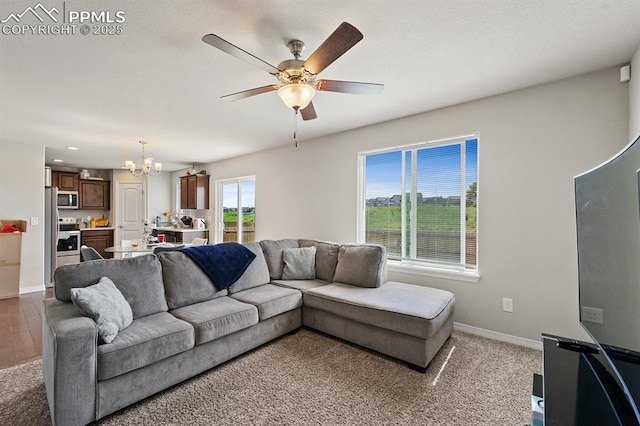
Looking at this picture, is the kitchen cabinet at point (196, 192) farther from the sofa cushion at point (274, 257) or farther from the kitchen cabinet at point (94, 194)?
the sofa cushion at point (274, 257)

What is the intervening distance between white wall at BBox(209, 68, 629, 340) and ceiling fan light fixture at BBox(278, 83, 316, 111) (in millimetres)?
1939

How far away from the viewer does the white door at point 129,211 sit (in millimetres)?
7465

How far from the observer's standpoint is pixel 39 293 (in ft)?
15.2

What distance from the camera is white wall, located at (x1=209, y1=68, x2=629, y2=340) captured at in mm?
2473

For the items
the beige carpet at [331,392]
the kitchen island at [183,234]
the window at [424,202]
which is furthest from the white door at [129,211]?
the window at [424,202]

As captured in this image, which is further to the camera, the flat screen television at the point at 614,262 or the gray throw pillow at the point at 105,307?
the gray throw pillow at the point at 105,307

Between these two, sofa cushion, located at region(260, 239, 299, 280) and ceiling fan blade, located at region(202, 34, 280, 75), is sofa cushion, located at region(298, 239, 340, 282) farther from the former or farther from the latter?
ceiling fan blade, located at region(202, 34, 280, 75)

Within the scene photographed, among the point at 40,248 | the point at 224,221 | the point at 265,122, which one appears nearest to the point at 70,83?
the point at 265,122

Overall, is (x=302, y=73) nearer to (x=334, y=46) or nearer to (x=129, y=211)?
(x=334, y=46)

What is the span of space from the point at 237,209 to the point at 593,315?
575 cm

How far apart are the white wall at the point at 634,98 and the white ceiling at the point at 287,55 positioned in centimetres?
10

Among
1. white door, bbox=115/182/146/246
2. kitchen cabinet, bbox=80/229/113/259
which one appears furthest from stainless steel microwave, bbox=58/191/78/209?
white door, bbox=115/182/146/246

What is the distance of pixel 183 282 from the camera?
8.72ft

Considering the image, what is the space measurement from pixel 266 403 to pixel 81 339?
1.18 m
